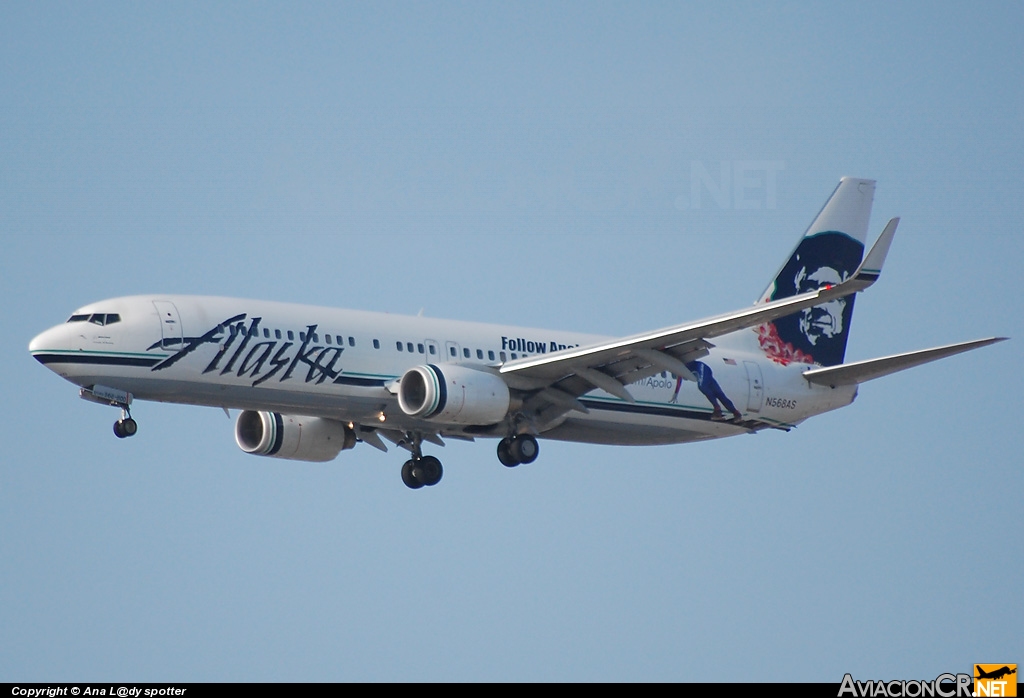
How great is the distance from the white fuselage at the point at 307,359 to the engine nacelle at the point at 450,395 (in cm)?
76

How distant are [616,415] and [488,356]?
458 cm

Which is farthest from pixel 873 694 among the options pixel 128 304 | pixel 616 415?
pixel 128 304

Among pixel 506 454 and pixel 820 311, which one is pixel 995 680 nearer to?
pixel 506 454

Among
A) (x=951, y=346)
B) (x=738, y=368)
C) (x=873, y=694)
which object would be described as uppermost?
(x=738, y=368)

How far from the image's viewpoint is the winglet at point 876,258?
38.6 meters

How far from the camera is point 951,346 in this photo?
42625 millimetres

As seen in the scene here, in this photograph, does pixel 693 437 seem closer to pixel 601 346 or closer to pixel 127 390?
pixel 601 346

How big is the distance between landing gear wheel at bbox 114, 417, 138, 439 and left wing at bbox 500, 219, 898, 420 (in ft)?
33.8

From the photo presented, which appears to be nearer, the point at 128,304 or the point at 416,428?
the point at 128,304

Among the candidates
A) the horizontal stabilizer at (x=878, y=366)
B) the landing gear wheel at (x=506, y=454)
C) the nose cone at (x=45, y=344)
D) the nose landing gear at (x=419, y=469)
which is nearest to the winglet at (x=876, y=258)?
the horizontal stabilizer at (x=878, y=366)

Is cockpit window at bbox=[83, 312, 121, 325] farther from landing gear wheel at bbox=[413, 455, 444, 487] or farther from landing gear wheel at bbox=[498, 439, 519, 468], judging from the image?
landing gear wheel at bbox=[498, 439, 519, 468]

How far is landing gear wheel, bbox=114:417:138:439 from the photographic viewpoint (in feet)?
138

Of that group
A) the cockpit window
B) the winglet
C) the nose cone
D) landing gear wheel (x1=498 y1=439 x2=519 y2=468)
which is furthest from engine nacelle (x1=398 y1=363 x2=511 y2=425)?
the winglet

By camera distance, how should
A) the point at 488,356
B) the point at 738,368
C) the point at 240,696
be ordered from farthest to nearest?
the point at 738,368 → the point at 488,356 → the point at 240,696
